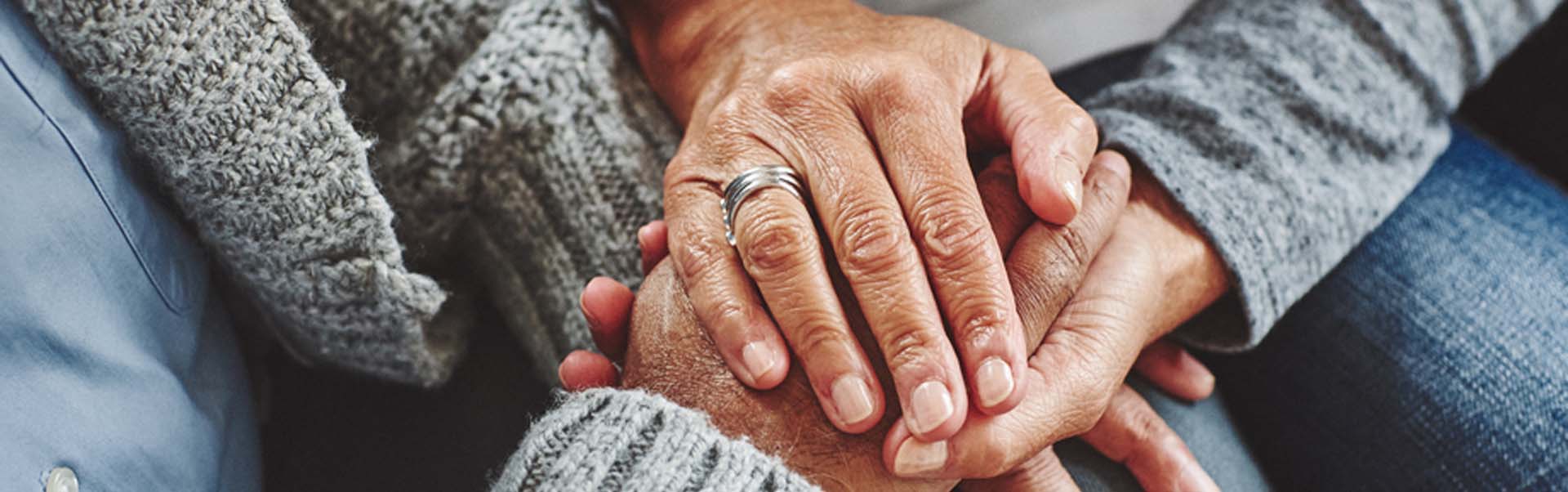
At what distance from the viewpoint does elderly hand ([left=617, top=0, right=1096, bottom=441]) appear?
63 cm

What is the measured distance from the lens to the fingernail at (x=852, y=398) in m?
0.62

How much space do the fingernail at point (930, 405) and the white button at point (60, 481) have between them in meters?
0.47

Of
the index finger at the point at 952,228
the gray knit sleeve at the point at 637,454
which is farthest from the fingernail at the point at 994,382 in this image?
the gray knit sleeve at the point at 637,454

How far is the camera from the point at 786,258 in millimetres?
651

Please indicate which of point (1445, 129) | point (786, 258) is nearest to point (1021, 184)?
point (786, 258)

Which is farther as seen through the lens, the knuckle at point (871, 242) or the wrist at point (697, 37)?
the wrist at point (697, 37)

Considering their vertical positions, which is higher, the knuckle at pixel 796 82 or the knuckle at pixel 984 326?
the knuckle at pixel 796 82

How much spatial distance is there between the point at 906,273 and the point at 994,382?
90 mm

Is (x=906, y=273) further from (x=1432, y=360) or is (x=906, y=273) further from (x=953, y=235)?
(x=1432, y=360)

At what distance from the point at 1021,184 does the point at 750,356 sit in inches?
9.3

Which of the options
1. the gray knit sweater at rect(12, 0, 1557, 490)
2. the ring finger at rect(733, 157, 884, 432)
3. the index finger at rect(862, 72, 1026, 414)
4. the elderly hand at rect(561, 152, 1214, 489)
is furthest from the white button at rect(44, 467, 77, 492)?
the index finger at rect(862, 72, 1026, 414)

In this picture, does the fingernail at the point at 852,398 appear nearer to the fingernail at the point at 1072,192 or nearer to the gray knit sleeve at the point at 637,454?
the gray knit sleeve at the point at 637,454

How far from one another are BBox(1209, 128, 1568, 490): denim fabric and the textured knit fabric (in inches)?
23.6

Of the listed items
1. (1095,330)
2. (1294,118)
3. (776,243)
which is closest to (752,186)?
(776,243)
